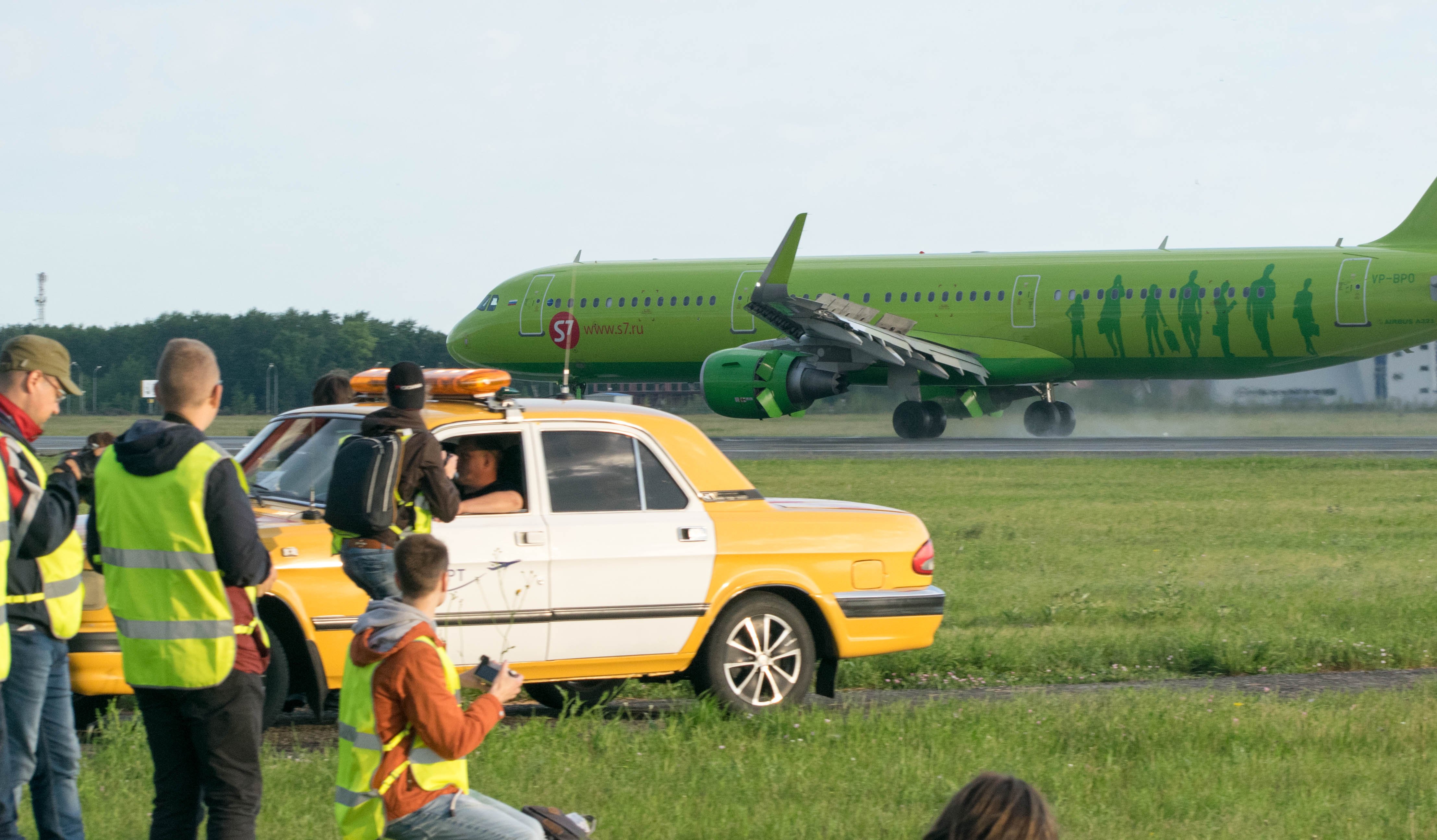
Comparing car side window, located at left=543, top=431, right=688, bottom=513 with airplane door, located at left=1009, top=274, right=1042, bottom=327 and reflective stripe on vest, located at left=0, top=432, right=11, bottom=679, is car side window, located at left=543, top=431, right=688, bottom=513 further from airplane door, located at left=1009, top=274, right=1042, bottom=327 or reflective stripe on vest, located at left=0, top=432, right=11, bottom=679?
airplane door, located at left=1009, top=274, right=1042, bottom=327

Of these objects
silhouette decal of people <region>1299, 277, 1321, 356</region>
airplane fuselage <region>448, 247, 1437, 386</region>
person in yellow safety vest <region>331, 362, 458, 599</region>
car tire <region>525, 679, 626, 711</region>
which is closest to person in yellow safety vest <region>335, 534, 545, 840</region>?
person in yellow safety vest <region>331, 362, 458, 599</region>

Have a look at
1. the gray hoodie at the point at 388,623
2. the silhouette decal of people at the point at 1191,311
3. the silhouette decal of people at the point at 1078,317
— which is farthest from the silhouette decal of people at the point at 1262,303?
the gray hoodie at the point at 388,623

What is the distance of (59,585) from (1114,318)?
32.2 m

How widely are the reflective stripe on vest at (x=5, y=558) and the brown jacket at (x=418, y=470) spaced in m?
1.91

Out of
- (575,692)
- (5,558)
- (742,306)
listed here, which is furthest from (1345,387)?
(5,558)

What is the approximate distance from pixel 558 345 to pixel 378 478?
1320 inches

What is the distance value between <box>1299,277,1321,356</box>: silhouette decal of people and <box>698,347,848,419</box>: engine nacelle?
410 inches

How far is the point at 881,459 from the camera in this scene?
2903 cm

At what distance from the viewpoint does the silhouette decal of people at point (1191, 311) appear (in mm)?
34000

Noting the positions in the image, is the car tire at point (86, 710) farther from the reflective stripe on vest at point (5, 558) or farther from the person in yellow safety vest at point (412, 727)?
the person in yellow safety vest at point (412, 727)

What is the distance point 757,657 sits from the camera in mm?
7605

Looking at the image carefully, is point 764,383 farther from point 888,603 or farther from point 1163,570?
point 888,603

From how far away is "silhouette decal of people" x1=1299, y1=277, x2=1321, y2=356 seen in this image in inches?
1313

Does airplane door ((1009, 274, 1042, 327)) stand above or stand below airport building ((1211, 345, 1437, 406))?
above
